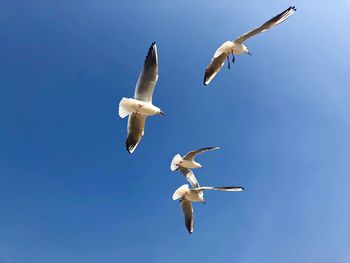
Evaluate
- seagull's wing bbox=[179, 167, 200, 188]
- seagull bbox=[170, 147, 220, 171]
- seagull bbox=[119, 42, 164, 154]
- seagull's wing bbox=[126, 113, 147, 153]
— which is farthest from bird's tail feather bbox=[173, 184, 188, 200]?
seagull bbox=[119, 42, 164, 154]

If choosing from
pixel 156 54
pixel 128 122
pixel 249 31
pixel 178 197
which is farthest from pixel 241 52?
pixel 178 197

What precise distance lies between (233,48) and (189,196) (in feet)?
11.5

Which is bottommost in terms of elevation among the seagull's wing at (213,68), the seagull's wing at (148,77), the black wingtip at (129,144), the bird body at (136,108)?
the black wingtip at (129,144)

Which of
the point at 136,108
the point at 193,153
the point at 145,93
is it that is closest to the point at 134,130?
the point at 136,108

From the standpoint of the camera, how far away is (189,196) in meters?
11.2

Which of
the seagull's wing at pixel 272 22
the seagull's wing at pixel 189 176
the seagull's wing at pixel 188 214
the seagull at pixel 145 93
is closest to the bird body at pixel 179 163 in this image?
the seagull's wing at pixel 189 176

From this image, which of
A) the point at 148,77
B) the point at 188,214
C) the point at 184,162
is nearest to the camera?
the point at 148,77

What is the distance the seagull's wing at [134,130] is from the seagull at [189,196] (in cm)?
160

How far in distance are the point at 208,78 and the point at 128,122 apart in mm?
1914

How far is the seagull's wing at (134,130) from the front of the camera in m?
10.1

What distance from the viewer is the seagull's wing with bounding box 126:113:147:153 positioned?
10.1 metres

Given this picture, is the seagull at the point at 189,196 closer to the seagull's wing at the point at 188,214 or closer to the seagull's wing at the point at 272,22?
the seagull's wing at the point at 188,214

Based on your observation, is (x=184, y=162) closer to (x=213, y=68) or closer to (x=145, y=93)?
(x=213, y=68)

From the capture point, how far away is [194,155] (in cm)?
Answer: 1131
